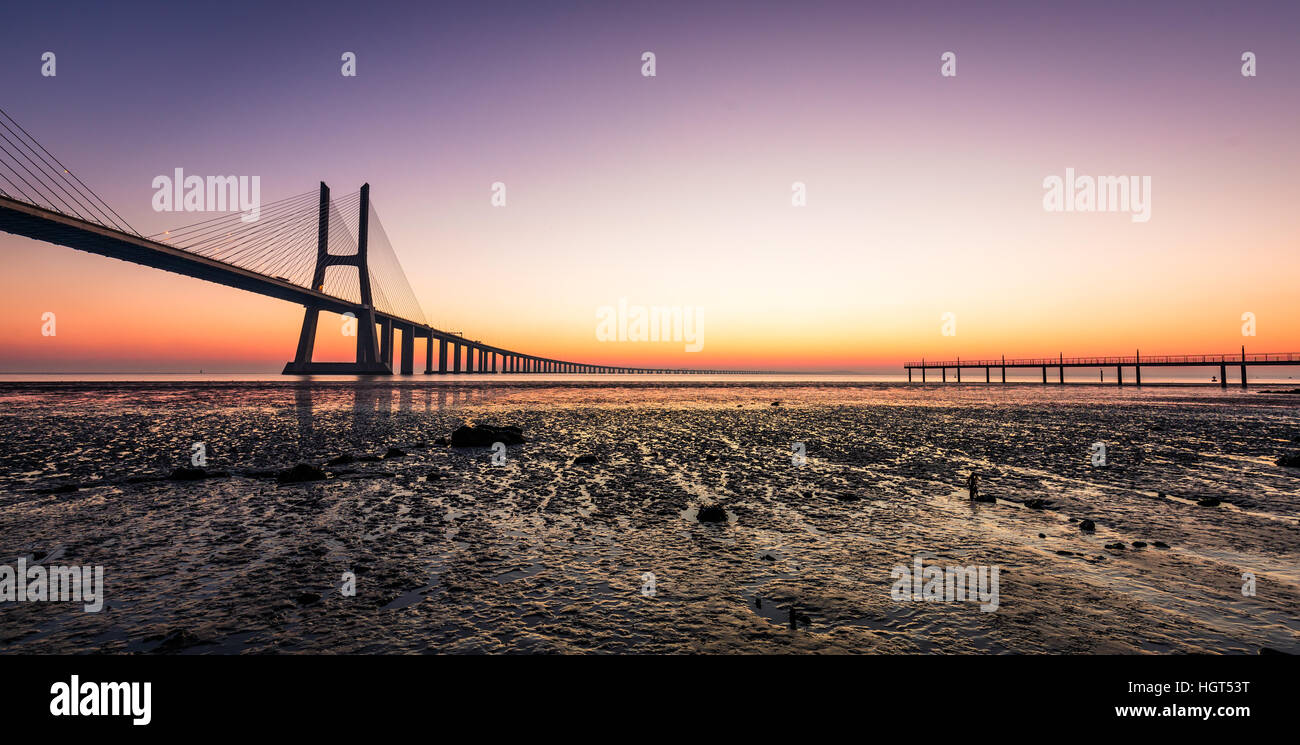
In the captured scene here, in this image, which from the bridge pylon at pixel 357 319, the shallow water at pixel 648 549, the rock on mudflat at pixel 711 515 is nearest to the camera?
the shallow water at pixel 648 549

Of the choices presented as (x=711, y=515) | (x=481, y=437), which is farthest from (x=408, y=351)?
(x=711, y=515)

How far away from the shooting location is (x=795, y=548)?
23.6 feet

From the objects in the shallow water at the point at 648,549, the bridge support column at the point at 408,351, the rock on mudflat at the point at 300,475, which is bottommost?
the shallow water at the point at 648,549

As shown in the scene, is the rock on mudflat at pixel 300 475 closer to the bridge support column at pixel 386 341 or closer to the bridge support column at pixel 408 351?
the bridge support column at pixel 386 341

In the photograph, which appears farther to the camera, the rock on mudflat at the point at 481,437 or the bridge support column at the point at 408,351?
the bridge support column at the point at 408,351

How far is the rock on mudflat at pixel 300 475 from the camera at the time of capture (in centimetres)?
1154

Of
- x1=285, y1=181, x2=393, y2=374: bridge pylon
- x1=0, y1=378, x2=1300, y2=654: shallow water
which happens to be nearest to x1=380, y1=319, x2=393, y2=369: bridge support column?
x1=285, y1=181, x2=393, y2=374: bridge pylon

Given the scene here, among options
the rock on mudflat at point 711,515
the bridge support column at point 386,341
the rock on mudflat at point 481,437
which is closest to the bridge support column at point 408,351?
the bridge support column at point 386,341

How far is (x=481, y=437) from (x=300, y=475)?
6.18m

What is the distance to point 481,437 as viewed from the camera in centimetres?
1752

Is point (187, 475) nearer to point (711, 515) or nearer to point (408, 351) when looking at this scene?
point (711, 515)

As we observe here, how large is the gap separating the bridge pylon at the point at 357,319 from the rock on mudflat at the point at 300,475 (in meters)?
92.9
